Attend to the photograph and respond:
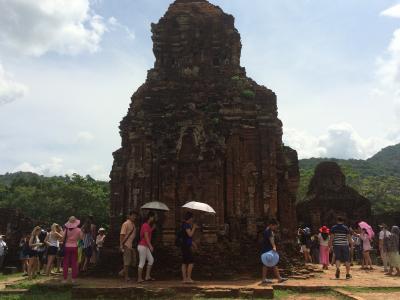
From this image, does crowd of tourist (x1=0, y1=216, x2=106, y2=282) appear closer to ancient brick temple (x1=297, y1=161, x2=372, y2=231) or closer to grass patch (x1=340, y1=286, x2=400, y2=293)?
grass patch (x1=340, y1=286, x2=400, y2=293)

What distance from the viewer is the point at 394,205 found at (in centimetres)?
6150

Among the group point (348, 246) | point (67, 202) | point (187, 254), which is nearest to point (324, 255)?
point (348, 246)

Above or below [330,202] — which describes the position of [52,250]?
below

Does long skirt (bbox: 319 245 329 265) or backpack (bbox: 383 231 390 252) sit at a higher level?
backpack (bbox: 383 231 390 252)

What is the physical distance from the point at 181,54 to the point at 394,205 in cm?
5206

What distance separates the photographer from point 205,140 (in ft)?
50.4

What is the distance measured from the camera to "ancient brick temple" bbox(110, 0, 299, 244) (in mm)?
15219

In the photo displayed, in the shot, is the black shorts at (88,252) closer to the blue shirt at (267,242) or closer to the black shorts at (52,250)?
the black shorts at (52,250)

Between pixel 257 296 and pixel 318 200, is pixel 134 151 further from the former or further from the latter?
pixel 318 200

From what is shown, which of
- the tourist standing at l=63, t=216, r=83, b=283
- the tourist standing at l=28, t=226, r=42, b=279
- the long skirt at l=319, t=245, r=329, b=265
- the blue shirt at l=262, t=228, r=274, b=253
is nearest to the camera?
the blue shirt at l=262, t=228, r=274, b=253

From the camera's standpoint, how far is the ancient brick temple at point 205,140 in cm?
1522

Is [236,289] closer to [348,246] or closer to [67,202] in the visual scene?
[348,246]

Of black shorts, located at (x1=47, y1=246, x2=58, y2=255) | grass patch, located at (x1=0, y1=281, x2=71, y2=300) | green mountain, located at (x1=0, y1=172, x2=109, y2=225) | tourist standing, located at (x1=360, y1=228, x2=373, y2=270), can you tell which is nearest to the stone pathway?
grass patch, located at (x1=0, y1=281, x2=71, y2=300)

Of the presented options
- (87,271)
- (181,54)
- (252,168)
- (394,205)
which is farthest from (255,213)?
(394,205)
